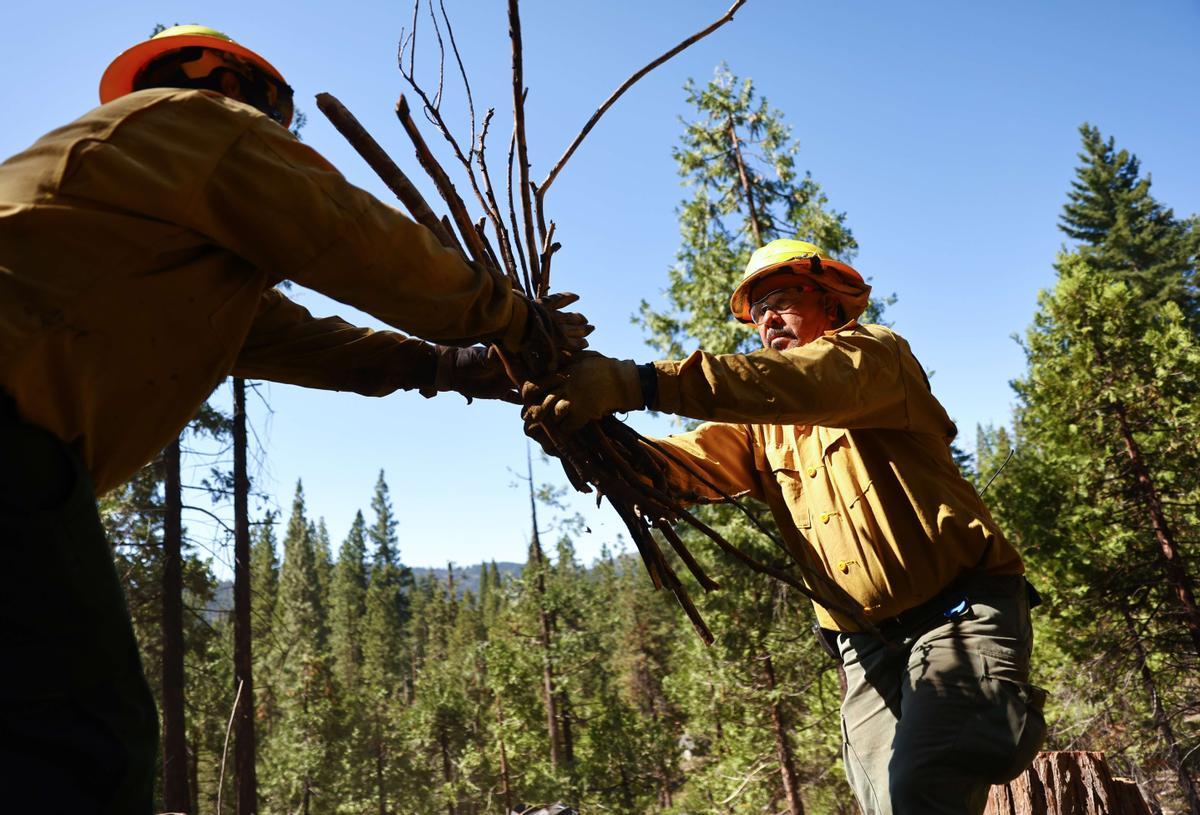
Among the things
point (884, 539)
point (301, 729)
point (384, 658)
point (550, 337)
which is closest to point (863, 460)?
point (884, 539)

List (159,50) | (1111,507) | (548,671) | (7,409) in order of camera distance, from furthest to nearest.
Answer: (548,671) → (1111,507) → (159,50) → (7,409)

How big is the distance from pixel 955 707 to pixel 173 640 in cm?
1232

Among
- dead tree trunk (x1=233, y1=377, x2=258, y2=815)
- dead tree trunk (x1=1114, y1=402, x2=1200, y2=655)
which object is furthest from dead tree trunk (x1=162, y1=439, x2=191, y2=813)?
dead tree trunk (x1=1114, y1=402, x2=1200, y2=655)

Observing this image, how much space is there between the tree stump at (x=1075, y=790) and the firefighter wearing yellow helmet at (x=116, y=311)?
133 inches

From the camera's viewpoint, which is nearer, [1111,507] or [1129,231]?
[1111,507]

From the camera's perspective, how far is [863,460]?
276 centimetres

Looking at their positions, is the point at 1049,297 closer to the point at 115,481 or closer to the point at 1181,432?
the point at 1181,432

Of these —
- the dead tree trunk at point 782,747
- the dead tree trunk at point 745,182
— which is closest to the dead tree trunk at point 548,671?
the dead tree trunk at point 782,747

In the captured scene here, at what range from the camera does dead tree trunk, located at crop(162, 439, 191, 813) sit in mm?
11219

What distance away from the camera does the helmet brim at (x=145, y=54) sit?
1.97 metres

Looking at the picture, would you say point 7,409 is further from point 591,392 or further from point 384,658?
point 384,658

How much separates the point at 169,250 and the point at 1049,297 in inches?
589

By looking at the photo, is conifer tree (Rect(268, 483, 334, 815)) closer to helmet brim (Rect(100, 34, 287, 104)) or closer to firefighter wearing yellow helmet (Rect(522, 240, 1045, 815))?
firefighter wearing yellow helmet (Rect(522, 240, 1045, 815))

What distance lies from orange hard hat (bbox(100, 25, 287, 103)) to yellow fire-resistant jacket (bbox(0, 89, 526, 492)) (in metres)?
0.43
